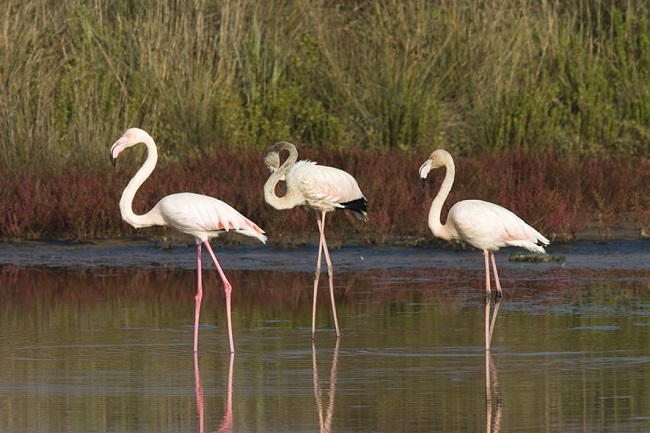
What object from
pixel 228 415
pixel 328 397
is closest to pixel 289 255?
pixel 328 397

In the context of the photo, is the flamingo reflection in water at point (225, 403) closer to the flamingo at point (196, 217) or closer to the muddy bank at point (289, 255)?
the flamingo at point (196, 217)

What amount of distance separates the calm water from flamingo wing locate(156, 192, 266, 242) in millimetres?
663

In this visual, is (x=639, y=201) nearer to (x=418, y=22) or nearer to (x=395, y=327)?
(x=418, y=22)

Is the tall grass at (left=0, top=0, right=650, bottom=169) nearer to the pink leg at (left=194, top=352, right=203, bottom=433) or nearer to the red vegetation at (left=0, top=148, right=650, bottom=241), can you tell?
the red vegetation at (left=0, top=148, right=650, bottom=241)

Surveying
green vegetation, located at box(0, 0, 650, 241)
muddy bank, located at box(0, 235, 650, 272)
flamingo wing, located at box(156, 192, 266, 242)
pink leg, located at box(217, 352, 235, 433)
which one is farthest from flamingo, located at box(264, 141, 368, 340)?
green vegetation, located at box(0, 0, 650, 241)

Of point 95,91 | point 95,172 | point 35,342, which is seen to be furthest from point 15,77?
point 35,342

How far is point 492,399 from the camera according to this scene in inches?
279

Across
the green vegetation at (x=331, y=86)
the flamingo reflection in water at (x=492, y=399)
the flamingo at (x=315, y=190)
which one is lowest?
the flamingo reflection in water at (x=492, y=399)

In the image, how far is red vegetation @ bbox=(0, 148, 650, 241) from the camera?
14.0 meters

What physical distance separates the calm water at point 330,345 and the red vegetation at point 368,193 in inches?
22.1

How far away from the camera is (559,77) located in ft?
59.9

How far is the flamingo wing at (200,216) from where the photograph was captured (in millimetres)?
9688

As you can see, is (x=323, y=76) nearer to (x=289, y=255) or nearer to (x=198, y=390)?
(x=289, y=255)

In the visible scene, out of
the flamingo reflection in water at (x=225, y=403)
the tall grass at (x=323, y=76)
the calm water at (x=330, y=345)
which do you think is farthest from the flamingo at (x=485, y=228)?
the tall grass at (x=323, y=76)
